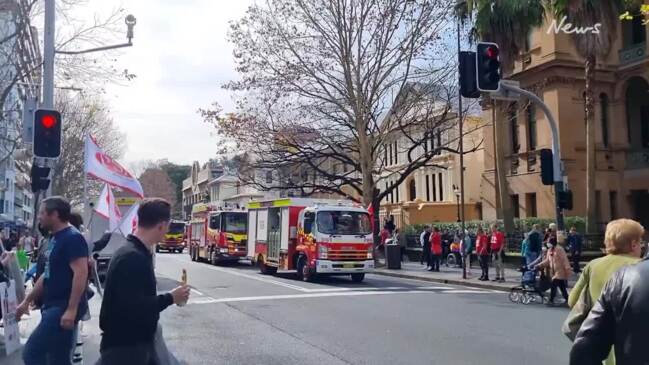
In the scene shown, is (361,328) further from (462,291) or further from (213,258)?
(213,258)

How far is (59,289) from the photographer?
514cm

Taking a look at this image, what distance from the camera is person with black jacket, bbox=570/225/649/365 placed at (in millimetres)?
2861

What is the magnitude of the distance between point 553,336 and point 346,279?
12.6m

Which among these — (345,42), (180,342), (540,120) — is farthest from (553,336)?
(540,120)

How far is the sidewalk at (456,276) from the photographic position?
19.5 metres

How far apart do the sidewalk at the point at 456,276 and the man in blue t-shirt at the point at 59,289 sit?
50.1 feet

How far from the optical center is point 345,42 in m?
27.5

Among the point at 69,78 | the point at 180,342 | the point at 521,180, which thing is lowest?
the point at 180,342

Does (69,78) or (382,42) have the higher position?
(382,42)

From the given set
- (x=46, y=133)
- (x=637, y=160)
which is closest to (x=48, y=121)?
(x=46, y=133)

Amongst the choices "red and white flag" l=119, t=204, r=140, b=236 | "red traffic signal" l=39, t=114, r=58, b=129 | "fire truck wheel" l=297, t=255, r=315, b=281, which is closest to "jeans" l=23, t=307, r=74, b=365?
"red and white flag" l=119, t=204, r=140, b=236

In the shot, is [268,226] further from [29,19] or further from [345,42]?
[29,19]

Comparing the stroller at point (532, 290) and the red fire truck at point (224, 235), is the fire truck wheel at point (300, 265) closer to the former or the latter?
the stroller at point (532, 290)

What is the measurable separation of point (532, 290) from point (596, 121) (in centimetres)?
2018
